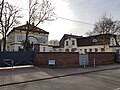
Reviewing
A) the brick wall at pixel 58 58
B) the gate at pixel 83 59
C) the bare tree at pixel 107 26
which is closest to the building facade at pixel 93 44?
the bare tree at pixel 107 26

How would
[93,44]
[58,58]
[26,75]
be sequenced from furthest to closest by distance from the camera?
[93,44], [58,58], [26,75]

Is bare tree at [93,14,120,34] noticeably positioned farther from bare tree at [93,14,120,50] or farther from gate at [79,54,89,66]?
gate at [79,54,89,66]

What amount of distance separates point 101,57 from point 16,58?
12.7 m

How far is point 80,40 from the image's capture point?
49.5m

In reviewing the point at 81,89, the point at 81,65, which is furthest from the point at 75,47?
the point at 81,89

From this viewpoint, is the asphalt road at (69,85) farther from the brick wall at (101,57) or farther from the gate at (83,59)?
the brick wall at (101,57)

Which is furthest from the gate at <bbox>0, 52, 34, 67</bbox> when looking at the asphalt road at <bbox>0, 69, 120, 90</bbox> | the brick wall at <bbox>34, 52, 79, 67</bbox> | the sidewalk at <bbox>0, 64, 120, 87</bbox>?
→ the asphalt road at <bbox>0, 69, 120, 90</bbox>

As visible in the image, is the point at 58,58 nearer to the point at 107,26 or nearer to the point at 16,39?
the point at 107,26

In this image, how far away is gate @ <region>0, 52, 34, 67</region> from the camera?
17562 mm

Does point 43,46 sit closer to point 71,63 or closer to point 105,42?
point 105,42

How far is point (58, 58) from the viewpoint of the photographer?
19547mm

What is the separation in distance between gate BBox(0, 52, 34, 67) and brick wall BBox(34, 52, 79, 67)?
2.33 ft

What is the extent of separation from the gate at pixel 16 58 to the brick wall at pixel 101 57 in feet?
27.5

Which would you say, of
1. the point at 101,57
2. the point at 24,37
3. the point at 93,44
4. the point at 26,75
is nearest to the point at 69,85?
the point at 26,75
